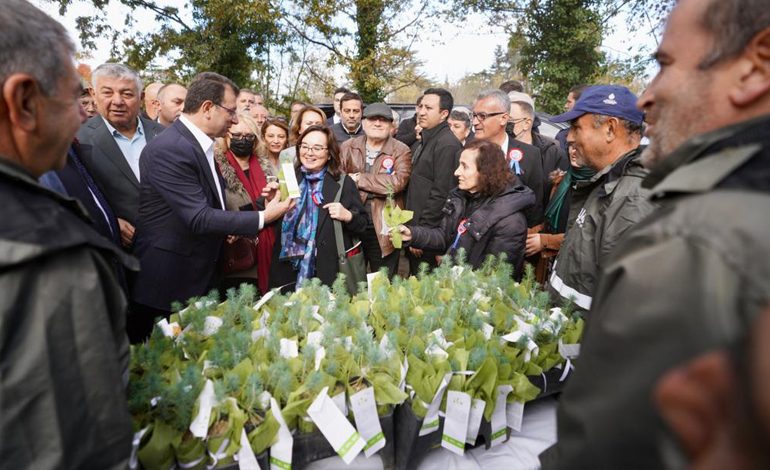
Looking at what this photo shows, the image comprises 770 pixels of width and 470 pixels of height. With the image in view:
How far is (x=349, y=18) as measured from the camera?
1467 cm

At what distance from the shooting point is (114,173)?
11.8ft

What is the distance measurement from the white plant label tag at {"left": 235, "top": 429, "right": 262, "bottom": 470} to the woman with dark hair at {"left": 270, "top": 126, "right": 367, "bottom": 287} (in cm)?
232

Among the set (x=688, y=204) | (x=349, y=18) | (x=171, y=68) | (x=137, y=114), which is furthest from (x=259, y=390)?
(x=171, y=68)

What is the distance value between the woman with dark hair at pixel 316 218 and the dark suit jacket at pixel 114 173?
1.14m

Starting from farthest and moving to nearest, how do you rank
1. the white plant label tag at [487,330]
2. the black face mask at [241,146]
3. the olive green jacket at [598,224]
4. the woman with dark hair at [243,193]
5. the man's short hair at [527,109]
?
the man's short hair at [527,109], the black face mask at [241,146], the woman with dark hair at [243,193], the olive green jacket at [598,224], the white plant label tag at [487,330]

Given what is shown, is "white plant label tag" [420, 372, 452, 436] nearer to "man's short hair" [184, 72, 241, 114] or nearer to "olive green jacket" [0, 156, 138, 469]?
"olive green jacket" [0, 156, 138, 469]

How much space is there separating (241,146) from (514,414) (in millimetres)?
3215

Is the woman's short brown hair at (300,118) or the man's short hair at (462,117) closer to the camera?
the woman's short brown hair at (300,118)

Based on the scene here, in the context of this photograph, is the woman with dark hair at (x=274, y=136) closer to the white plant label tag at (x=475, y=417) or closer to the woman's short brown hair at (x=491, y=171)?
the woman's short brown hair at (x=491, y=171)

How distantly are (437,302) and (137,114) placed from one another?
3406 millimetres

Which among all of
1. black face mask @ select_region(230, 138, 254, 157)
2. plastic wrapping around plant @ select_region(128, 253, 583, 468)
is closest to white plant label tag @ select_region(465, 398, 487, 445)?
plastic wrapping around plant @ select_region(128, 253, 583, 468)

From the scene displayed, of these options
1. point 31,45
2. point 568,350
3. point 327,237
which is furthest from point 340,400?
point 327,237

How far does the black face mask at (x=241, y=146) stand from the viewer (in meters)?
4.02

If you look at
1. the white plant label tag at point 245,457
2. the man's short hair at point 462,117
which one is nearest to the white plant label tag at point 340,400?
the white plant label tag at point 245,457
